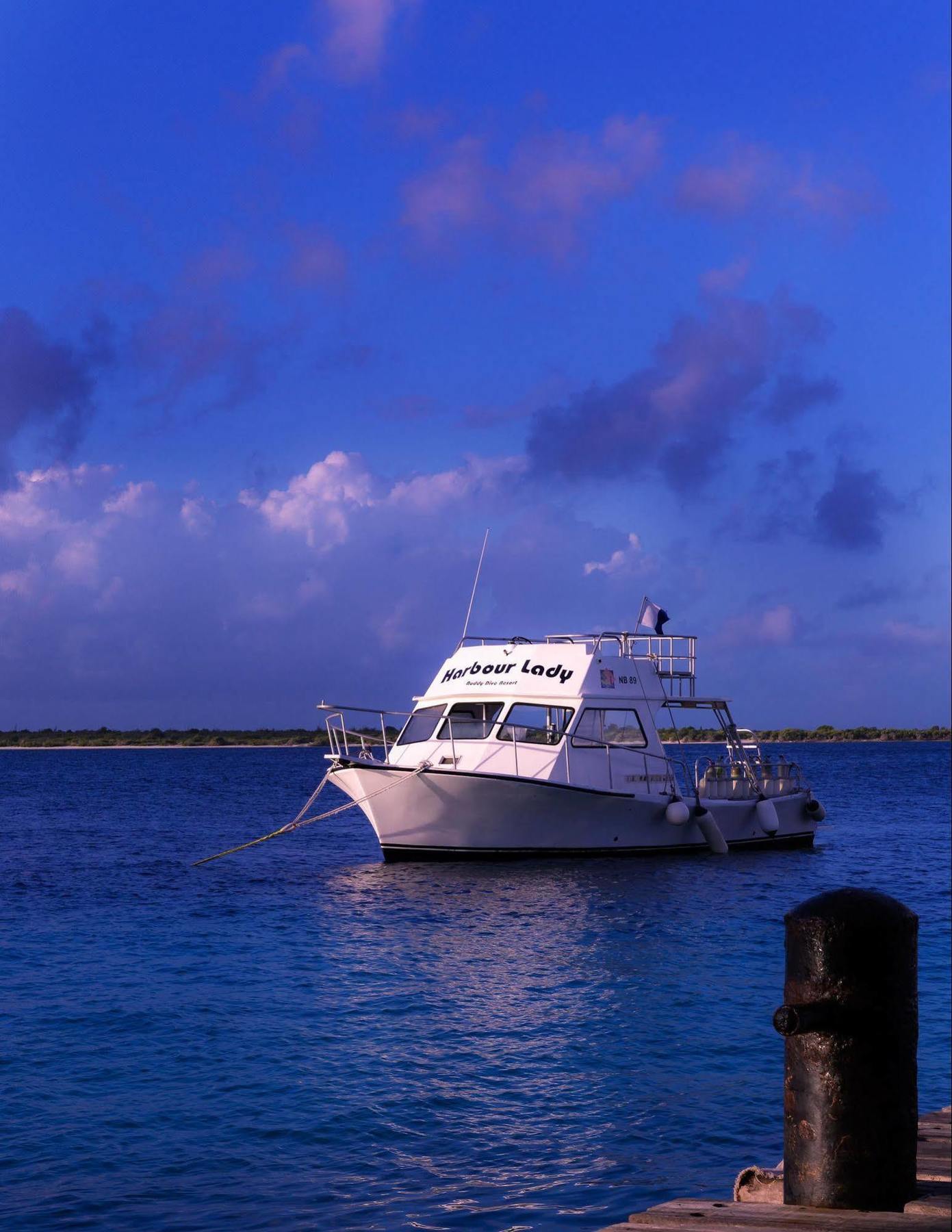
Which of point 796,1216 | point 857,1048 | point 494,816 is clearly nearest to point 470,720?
point 494,816

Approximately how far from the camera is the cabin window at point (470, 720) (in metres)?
26.6

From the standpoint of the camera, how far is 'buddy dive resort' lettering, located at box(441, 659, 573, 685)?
88.8 feet

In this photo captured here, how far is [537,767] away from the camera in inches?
1012

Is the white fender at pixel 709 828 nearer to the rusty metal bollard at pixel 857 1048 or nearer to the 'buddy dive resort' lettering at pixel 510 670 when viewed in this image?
the 'buddy dive resort' lettering at pixel 510 670

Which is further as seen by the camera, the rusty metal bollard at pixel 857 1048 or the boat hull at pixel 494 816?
the boat hull at pixel 494 816

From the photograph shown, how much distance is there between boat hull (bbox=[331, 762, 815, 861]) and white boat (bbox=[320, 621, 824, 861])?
26 millimetres

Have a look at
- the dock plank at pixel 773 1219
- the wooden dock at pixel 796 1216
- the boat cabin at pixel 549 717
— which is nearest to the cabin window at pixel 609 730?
the boat cabin at pixel 549 717

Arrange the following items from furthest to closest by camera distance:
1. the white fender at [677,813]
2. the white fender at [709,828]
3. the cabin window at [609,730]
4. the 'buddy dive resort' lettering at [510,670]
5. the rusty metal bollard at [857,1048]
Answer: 1. the white fender at [709,828]
2. the 'buddy dive resort' lettering at [510,670]
3. the white fender at [677,813]
4. the cabin window at [609,730]
5. the rusty metal bollard at [857,1048]

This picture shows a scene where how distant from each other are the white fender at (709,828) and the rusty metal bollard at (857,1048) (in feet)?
77.4

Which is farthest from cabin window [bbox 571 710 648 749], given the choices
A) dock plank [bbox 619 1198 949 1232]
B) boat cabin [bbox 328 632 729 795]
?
dock plank [bbox 619 1198 949 1232]

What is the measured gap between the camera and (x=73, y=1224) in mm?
7949

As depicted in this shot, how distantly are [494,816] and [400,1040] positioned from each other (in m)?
12.3

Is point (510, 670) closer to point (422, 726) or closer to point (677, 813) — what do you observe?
point (422, 726)

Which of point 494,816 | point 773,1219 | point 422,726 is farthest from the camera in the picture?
point 422,726
